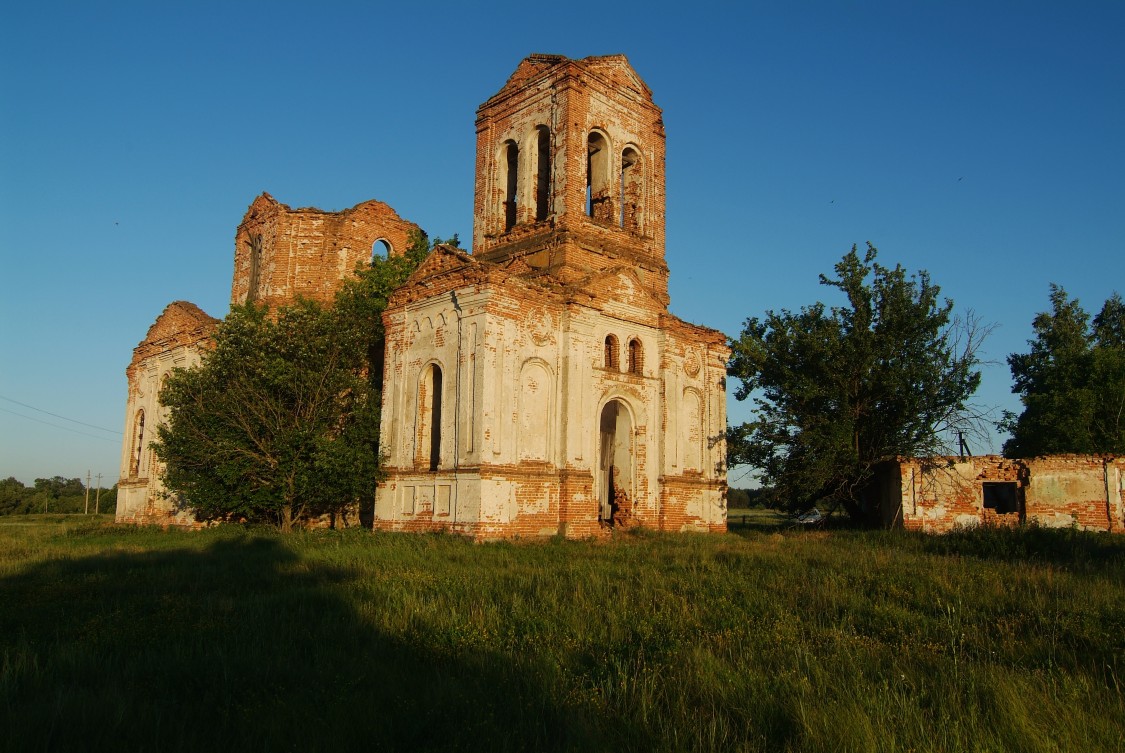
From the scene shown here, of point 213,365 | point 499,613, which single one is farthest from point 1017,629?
point 213,365

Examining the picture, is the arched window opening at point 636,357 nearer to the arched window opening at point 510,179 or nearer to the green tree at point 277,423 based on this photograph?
the arched window opening at point 510,179

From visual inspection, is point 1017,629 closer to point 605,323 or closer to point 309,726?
point 309,726

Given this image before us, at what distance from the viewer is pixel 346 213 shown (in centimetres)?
2803

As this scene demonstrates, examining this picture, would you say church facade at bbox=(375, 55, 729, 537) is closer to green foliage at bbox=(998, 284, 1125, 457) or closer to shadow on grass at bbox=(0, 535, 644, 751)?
shadow on grass at bbox=(0, 535, 644, 751)

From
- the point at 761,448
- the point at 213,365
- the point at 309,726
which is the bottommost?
the point at 309,726

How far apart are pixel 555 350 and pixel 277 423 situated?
770 cm

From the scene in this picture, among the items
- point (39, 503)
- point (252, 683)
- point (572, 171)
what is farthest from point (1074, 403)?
point (39, 503)

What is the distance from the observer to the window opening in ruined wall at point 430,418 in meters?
19.5

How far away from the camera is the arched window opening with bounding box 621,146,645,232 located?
2356 cm

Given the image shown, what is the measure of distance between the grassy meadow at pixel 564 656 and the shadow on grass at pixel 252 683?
0.02 m

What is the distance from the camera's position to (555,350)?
63.0 ft

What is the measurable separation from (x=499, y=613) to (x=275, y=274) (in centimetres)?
2158

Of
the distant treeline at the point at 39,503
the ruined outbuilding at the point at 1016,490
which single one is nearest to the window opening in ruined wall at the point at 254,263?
the ruined outbuilding at the point at 1016,490

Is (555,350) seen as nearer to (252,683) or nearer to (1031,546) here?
(1031,546)
